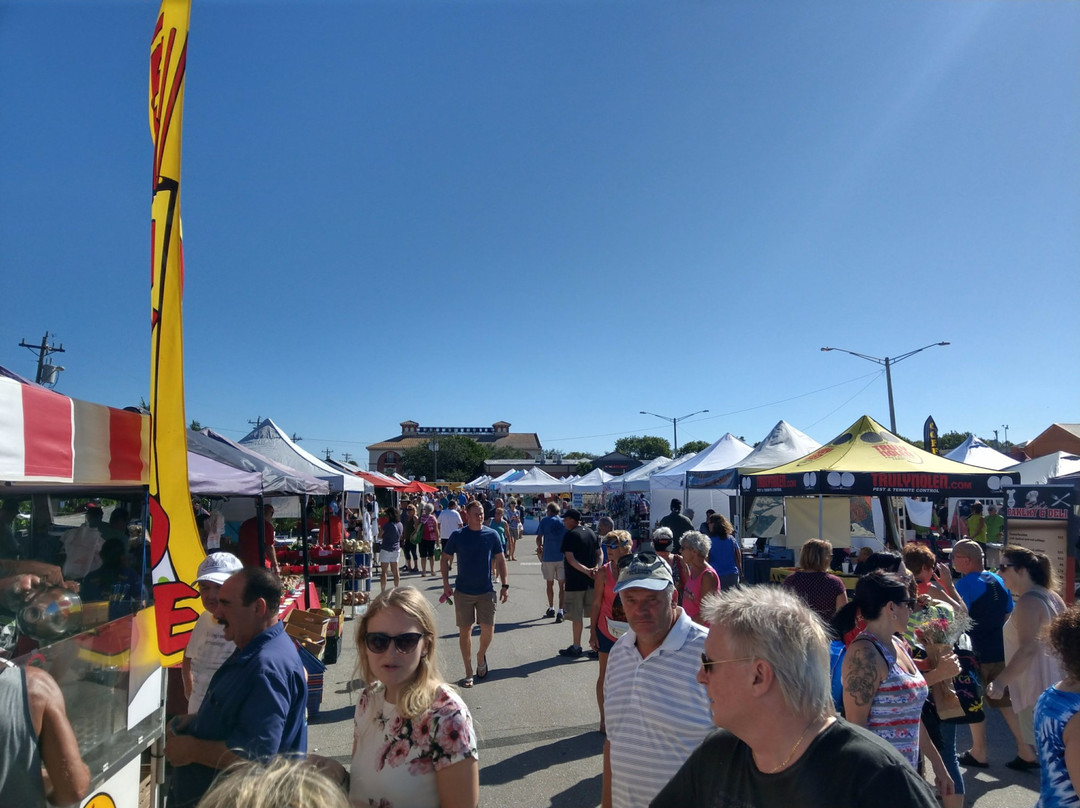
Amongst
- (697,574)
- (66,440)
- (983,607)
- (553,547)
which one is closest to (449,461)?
(553,547)

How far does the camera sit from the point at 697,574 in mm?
5695

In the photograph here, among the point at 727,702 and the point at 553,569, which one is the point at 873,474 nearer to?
the point at 553,569

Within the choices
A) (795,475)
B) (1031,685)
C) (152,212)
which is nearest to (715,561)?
(795,475)

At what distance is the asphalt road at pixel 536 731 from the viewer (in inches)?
166

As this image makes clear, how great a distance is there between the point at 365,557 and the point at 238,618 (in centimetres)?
1166

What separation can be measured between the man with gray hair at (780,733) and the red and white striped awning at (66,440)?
7.56 feet

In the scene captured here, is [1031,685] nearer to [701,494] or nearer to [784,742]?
[784,742]

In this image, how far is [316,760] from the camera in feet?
5.80

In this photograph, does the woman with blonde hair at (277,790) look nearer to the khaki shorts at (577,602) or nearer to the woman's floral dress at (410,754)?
the woman's floral dress at (410,754)

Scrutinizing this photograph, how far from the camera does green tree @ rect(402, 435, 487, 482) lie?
260 ft

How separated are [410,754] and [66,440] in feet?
5.83

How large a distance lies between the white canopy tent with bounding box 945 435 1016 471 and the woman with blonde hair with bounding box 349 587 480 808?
18600mm

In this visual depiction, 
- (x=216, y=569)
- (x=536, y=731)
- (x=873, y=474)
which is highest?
(x=873, y=474)

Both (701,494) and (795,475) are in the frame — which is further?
(701,494)
